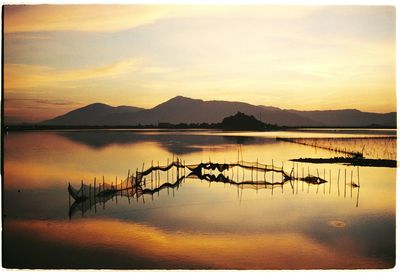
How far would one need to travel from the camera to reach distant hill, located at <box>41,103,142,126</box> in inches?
155

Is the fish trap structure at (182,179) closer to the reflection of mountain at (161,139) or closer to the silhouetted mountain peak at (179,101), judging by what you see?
the reflection of mountain at (161,139)

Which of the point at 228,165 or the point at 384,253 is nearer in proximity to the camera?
the point at 384,253

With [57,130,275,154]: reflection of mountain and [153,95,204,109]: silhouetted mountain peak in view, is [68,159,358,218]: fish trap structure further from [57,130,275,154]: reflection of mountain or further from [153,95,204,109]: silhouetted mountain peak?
[153,95,204,109]: silhouetted mountain peak

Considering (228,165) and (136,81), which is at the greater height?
(136,81)

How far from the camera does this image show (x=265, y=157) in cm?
412

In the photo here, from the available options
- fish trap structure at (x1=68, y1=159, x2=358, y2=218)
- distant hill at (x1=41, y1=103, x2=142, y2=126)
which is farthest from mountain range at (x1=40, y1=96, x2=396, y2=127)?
fish trap structure at (x1=68, y1=159, x2=358, y2=218)

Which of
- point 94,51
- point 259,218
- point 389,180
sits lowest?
point 259,218

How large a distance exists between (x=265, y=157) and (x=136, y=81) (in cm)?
135

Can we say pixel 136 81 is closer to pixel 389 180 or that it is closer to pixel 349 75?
pixel 349 75

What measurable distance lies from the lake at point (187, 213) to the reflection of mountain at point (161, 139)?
1cm

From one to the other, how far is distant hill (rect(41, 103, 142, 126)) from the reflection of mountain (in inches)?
4.2

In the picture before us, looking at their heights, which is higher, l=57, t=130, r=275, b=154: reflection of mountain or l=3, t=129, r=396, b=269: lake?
l=57, t=130, r=275, b=154: reflection of mountain

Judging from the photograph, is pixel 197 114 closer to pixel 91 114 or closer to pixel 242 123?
pixel 242 123

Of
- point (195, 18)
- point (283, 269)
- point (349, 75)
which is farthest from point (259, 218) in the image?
point (195, 18)
